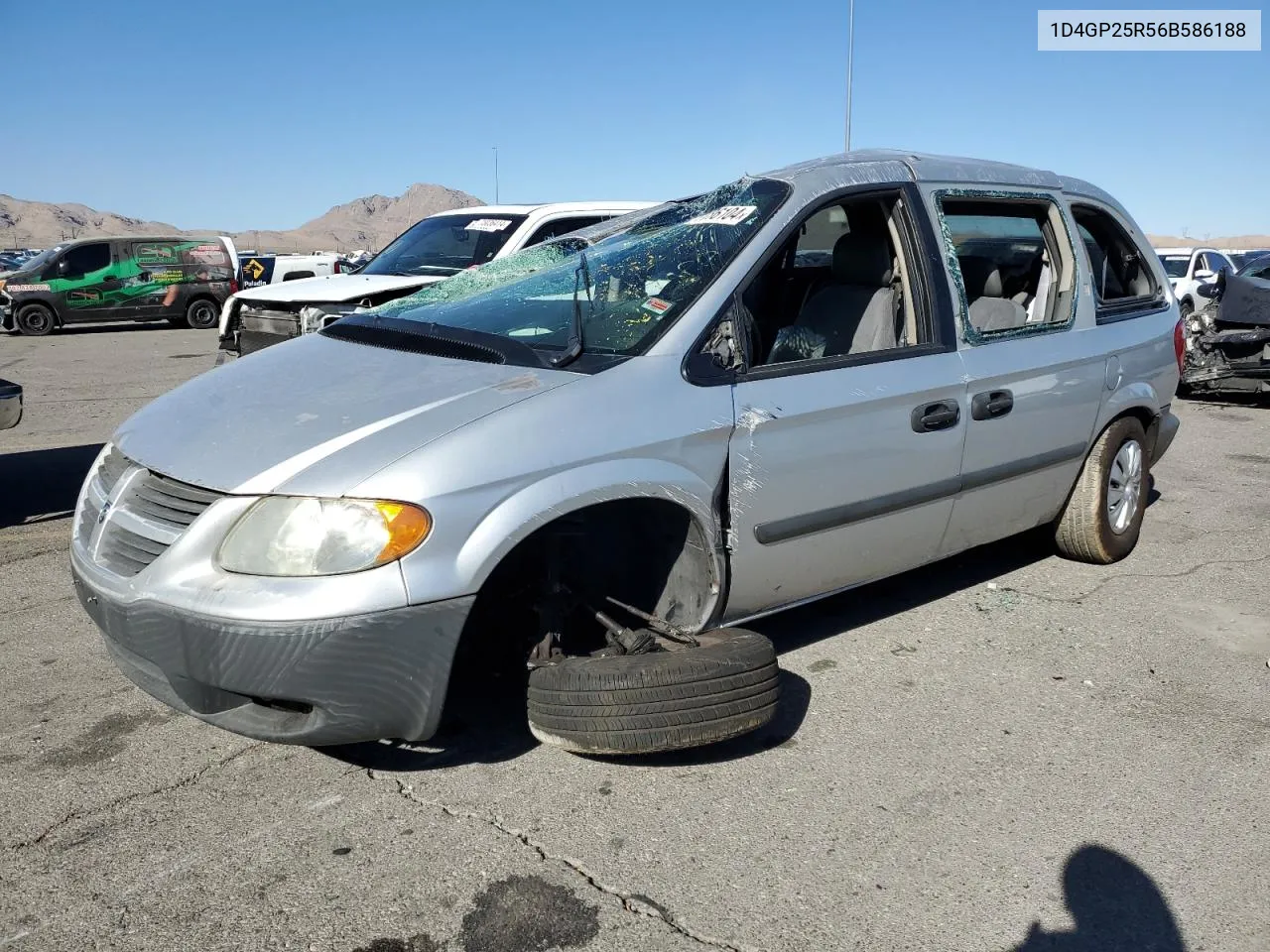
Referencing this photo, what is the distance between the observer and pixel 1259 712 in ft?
12.1

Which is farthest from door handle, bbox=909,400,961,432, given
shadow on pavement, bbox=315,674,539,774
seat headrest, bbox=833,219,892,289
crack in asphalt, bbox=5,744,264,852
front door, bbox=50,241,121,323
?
front door, bbox=50,241,121,323

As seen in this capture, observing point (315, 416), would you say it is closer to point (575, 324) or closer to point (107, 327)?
point (575, 324)

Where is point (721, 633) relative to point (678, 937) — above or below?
above

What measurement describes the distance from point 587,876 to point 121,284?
65.7 feet

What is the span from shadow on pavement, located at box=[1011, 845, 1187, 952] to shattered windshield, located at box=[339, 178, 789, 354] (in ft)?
6.05

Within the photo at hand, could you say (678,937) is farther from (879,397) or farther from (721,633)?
(879,397)

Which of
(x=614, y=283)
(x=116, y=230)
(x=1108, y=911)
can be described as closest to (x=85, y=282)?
(x=614, y=283)

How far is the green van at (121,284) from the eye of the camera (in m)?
19.1

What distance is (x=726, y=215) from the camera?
3.76 metres

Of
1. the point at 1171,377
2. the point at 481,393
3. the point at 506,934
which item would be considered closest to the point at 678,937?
the point at 506,934

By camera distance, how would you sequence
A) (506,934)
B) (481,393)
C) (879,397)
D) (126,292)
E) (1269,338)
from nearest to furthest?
1. (506,934)
2. (481,393)
3. (879,397)
4. (1269,338)
5. (126,292)

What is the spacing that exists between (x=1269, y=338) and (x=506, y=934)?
35.0 feet

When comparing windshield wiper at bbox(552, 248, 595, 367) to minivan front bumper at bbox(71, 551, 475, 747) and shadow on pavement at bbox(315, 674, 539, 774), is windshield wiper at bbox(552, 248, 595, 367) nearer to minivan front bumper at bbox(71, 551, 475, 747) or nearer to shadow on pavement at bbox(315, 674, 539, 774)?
minivan front bumper at bbox(71, 551, 475, 747)

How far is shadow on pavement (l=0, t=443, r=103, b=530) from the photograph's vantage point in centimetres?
609
